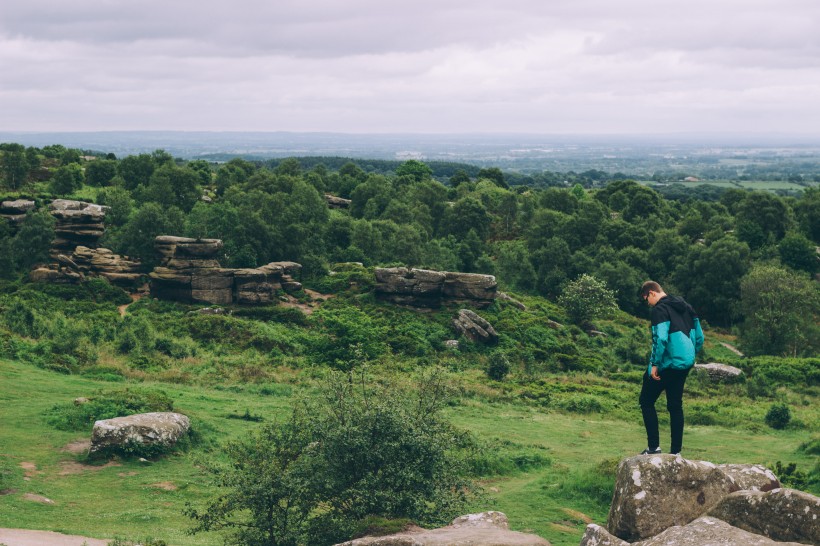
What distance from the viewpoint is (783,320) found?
Answer: 63.4m

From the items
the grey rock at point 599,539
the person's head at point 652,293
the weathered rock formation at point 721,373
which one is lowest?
the weathered rock formation at point 721,373

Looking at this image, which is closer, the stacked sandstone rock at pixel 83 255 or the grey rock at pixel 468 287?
the stacked sandstone rock at pixel 83 255

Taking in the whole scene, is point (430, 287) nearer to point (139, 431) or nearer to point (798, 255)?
point (139, 431)

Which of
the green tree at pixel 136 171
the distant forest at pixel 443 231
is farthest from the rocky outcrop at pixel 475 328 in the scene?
the green tree at pixel 136 171

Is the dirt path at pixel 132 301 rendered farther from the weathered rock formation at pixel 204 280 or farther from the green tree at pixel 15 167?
Answer: the green tree at pixel 15 167

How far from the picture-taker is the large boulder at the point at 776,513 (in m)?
11.3

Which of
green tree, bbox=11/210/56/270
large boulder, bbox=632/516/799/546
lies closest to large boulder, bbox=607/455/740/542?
large boulder, bbox=632/516/799/546

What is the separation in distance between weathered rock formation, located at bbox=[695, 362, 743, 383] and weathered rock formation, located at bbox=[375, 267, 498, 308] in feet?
58.9

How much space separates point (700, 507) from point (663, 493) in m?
0.70

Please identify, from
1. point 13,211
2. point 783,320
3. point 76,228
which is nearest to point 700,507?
point 783,320

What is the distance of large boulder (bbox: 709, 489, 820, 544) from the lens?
11.3 metres

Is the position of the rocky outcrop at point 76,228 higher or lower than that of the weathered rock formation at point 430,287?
higher

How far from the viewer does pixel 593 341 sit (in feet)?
207

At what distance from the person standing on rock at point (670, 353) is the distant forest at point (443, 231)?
2080 inches
